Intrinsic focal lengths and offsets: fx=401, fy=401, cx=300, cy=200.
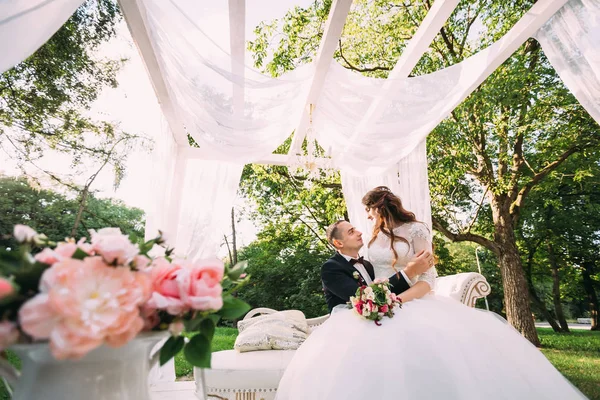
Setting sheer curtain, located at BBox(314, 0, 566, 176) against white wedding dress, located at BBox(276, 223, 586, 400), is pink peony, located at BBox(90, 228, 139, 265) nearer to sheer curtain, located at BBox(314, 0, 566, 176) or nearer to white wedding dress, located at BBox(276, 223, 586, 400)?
white wedding dress, located at BBox(276, 223, 586, 400)

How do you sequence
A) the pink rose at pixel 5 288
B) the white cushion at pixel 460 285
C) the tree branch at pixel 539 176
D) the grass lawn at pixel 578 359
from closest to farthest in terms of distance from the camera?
1. the pink rose at pixel 5 288
2. the white cushion at pixel 460 285
3. the grass lawn at pixel 578 359
4. the tree branch at pixel 539 176

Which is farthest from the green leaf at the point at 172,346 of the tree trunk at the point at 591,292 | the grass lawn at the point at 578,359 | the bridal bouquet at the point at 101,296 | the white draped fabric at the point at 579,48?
the tree trunk at the point at 591,292

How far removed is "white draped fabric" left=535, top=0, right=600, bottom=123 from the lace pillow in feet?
8.62

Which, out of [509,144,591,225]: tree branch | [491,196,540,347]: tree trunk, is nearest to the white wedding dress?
[491,196,540,347]: tree trunk

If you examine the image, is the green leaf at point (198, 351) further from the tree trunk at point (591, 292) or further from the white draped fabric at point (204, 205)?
the tree trunk at point (591, 292)

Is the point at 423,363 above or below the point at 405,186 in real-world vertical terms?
below

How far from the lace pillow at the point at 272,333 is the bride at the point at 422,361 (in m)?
1.11

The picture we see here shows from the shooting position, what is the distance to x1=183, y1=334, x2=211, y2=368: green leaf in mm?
709

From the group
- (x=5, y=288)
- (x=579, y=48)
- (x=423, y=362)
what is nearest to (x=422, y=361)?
(x=423, y=362)

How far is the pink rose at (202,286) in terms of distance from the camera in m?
0.66

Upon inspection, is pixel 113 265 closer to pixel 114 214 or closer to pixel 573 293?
pixel 114 214

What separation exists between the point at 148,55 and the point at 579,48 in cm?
278

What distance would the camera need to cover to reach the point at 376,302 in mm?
2061

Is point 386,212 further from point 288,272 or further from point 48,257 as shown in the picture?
point 288,272
